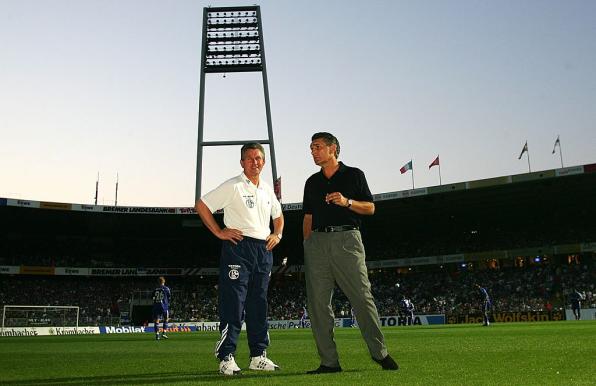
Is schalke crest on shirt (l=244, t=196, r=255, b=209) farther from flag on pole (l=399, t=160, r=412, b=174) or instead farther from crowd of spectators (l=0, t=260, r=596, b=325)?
flag on pole (l=399, t=160, r=412, b=174)

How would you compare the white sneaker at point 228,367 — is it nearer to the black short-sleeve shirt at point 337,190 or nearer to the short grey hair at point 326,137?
the black short-sleeve shirt at point 337,190

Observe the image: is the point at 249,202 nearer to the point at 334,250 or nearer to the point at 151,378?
the point at 334,250

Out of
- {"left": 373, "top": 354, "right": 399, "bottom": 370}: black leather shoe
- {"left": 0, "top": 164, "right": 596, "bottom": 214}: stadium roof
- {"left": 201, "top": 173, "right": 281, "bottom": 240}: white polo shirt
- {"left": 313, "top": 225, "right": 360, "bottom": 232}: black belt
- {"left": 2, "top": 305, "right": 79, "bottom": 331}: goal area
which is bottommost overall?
{"left": 2, "top": 305, "right": 79, "bottom": 331}: goal area

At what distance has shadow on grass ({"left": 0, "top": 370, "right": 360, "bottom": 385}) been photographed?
498 cm

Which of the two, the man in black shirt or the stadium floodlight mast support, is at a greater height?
the stadium floodlight mast support

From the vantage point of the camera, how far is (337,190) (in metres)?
5.57

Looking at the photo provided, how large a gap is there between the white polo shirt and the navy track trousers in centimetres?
12

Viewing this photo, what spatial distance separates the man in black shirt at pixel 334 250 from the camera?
17.3ft

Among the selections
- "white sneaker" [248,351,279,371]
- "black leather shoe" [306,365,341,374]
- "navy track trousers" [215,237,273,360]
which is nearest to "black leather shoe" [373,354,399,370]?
"black leather shoe" [306,365,341,374]

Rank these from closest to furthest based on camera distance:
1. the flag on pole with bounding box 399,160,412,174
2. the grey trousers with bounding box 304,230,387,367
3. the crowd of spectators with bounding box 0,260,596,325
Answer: the grey trousers with bounding box 304,230,387,367
the crowd of spectators with bounding box 0,260,596,325
the flag on pole with bounding box 399,160,412,174

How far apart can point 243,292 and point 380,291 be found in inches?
1717

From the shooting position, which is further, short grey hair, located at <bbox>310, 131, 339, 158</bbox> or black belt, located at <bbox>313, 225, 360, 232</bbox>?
short grey hair, located at <bbox>310, 131, 339, 158</bbox>

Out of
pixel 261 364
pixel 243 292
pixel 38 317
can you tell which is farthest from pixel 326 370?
pixel 38 317

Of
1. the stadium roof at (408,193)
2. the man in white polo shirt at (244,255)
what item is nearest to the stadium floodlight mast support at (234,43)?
the stadium roof at (408,193)
